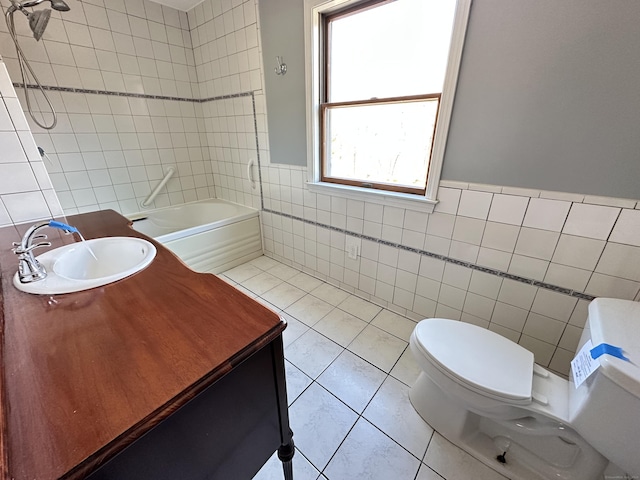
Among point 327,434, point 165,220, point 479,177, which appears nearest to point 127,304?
point 327,434

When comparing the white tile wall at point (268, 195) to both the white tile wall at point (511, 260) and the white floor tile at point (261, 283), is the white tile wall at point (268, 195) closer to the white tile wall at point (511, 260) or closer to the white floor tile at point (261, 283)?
the white tile wall at point (511, 260)

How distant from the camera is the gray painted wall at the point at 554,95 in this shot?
943 millimetres

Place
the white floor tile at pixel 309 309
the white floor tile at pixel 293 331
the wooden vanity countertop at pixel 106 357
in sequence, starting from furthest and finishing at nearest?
the white floor tile at pixel 309 309 → the white floor tile at pixel 293 331 → the wooden vanity countertop at pixel 106 357

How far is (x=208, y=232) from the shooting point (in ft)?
7.68

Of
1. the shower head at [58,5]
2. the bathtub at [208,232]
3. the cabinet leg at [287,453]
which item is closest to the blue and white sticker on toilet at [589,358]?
the cabinet leg at [287,453]

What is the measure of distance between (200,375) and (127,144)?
9.01 ft

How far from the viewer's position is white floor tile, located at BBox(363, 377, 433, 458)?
1137mm

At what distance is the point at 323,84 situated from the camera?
1.84 m

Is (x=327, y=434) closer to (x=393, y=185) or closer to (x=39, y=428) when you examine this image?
(x=39, y=428)

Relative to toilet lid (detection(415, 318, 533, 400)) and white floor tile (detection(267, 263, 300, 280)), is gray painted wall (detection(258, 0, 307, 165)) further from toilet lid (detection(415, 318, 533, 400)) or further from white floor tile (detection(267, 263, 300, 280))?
toilet lid (detection(415, 318, 533, 400))

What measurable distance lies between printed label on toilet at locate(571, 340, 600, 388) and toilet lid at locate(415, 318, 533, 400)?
5.8 inches

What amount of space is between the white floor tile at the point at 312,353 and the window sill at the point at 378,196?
100 cm

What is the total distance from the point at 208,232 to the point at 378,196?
1572mm

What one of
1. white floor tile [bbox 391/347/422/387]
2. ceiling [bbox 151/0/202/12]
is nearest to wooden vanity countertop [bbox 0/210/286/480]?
white floor tile [bbox 391/347/422/387]
